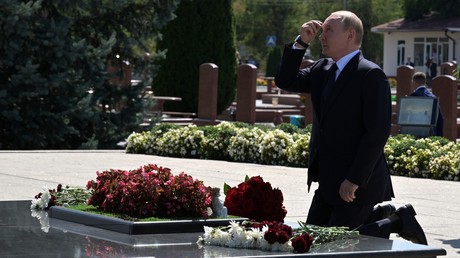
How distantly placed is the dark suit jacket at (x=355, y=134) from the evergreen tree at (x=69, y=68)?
13.0 m

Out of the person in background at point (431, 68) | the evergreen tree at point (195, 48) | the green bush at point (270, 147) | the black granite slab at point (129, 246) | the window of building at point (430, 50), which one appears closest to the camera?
the black granite slab at point (129, 246)

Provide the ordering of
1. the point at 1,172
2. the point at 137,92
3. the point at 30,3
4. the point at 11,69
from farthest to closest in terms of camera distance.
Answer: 1. the point at 137,92
2. the point at 11,69
3. the point at 30,3
4. the point at 1,172

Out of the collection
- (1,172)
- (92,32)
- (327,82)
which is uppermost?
(92,32)

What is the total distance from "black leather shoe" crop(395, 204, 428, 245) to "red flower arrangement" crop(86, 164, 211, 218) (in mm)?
1351

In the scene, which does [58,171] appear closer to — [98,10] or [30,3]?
[30,3]

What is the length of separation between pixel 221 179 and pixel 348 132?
6.90 m

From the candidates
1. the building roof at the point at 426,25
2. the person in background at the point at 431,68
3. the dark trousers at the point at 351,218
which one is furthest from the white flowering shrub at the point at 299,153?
the building roof at the point at 426,25

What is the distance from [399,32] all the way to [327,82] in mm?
63676

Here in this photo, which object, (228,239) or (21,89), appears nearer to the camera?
(228,239)

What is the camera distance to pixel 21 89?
Result: 1988 cm

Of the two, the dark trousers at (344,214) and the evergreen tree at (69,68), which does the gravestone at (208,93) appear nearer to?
the evergreen tree at (69,68)

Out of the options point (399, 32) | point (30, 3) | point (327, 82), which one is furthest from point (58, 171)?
point (399, 32)

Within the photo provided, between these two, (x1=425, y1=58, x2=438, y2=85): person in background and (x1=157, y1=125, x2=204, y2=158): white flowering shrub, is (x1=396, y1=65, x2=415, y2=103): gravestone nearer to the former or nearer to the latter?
(x1=157, y1=125, x2=204, y2=158): white flowering shrub

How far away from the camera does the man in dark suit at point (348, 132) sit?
6.38 meters
